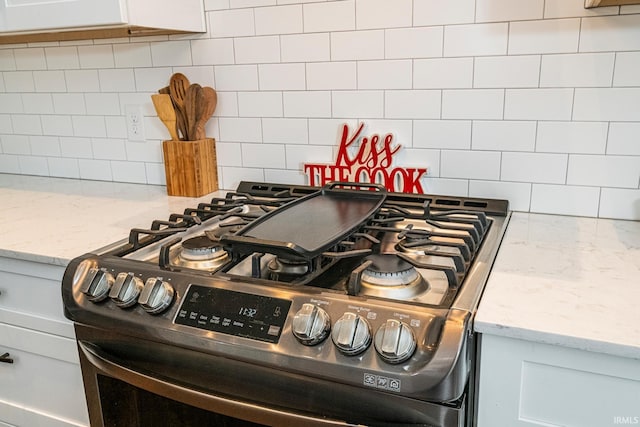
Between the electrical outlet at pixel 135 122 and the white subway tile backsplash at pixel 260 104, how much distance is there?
39 centimetres

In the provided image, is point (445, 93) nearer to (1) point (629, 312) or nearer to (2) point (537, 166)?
(2) point (537, 166)

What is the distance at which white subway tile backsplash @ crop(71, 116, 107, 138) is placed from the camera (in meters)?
1.87

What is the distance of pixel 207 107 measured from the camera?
1.62 m

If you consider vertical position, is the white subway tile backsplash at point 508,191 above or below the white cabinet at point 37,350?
above

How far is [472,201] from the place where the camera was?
4.46 ft

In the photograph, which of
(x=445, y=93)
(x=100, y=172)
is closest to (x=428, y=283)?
(x=445, y=93)

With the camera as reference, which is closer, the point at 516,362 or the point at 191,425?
the point at 516,362

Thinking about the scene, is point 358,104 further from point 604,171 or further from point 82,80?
point 82,80

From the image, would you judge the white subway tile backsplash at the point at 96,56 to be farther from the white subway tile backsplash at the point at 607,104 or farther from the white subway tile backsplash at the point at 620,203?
the white subway tile backsplash at the point at 620,203

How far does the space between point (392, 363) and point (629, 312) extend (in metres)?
0.37

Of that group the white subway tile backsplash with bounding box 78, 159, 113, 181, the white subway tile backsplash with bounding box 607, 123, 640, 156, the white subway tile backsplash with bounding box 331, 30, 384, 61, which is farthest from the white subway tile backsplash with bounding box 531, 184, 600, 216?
the white subway tile backsplash with bounding box 78, 159, 113, 181

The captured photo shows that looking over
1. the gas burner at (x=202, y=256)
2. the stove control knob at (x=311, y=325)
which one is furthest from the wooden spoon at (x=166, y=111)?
the stove control knob at (x=311, y=325)

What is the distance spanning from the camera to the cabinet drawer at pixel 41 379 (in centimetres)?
127

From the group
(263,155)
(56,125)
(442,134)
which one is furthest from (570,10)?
(56,125)
